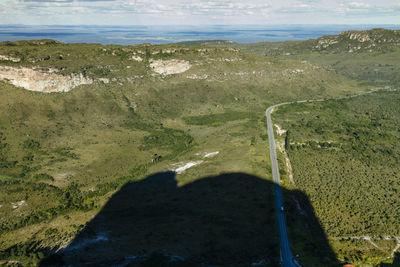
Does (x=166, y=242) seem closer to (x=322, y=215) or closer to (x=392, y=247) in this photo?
(x=322, y=215)

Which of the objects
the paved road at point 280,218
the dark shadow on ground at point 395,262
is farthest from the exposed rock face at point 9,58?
the dark shadow on ground at point 395,262

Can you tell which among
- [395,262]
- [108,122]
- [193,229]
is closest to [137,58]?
[108,122]

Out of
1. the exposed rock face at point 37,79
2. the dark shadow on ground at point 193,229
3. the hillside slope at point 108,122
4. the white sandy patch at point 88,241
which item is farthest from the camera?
the exposed rock face at point 37,79

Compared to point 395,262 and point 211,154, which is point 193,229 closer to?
point 395,262

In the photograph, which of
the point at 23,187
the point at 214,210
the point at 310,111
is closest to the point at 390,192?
the point at 214,210

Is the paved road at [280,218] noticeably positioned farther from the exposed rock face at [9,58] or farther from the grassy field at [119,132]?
the exposed rock face at [9,58]

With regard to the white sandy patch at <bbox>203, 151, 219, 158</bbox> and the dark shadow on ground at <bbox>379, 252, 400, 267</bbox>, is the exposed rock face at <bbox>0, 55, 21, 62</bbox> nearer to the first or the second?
the white sandy patch at <bbox>203, 151, 219, 158</bbox>
